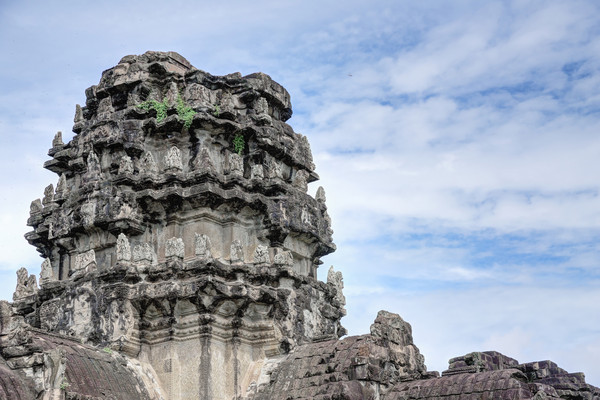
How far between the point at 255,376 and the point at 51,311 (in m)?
5.42

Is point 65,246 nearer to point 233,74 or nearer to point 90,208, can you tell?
point 90,208

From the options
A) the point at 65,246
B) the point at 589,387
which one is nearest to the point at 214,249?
the point at 65,246

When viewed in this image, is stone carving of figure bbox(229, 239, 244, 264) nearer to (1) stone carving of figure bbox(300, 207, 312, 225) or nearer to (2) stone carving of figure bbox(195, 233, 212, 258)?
(2) stone carving of figure bbox(195, 233, 212, 258)

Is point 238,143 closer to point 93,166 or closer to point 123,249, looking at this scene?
point 93,166

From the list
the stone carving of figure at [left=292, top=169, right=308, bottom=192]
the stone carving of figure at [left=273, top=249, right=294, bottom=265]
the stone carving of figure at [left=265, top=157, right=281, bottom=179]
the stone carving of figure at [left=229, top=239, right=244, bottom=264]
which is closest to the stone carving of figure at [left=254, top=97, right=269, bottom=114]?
the stone carving of figure at [left=265, top=157, right=281, bottom=179]

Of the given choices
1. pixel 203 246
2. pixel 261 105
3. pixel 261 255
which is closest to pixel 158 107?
pixel 261 105

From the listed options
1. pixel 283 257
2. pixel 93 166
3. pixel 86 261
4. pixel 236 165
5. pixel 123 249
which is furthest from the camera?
pixel 236 165

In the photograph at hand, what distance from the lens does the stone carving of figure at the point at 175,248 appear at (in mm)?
22875

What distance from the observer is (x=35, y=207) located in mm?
26453

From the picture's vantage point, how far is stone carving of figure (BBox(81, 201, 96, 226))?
23766 mm

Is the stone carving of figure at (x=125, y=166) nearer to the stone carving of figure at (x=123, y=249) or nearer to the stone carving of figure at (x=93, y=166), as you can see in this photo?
the stone carving of figure at (x=93, y=166)

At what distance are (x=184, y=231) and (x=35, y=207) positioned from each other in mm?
5148

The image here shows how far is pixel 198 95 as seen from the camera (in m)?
25.0

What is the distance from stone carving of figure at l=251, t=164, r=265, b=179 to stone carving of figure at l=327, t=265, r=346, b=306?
3546 millimetres
